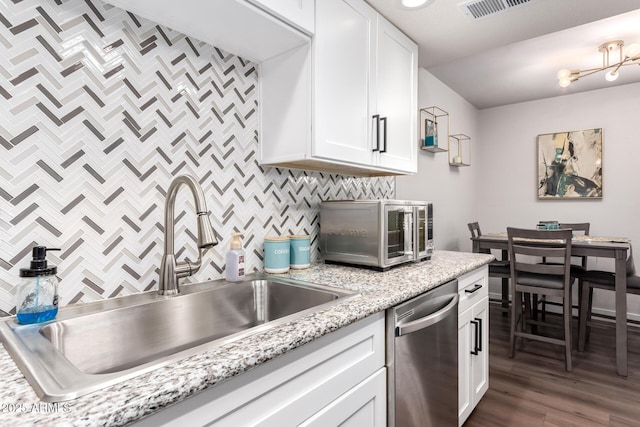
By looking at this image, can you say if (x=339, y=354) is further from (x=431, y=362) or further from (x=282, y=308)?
(x=431, y=362)

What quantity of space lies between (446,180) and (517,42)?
1449mm

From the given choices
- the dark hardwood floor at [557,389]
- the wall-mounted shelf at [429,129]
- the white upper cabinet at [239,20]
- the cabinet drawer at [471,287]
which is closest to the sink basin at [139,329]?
the cabinet drawer at [471,287]

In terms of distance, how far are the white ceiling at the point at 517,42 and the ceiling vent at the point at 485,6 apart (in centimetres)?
3

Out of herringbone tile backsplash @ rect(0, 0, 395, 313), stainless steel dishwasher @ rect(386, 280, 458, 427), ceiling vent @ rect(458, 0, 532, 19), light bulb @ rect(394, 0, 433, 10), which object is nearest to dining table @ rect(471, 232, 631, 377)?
stainless steel dishwasher @ rect(386, 280, 458, 427)

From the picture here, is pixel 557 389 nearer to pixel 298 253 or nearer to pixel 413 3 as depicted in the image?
pixel 298 253

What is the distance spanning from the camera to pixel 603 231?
3613 mm

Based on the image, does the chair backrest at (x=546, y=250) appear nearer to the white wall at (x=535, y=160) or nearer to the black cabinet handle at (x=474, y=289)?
the black cabinet handle at (x=474, y=289)

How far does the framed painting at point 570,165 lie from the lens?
3.65 m

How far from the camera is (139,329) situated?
1017mm

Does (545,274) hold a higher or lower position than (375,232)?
lower

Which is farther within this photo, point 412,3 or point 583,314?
point 583,314

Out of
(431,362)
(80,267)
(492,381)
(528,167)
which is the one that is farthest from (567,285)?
(80,267)

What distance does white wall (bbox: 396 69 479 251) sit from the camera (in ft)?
9.67

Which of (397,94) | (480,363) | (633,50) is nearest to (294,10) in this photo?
(397,94)
